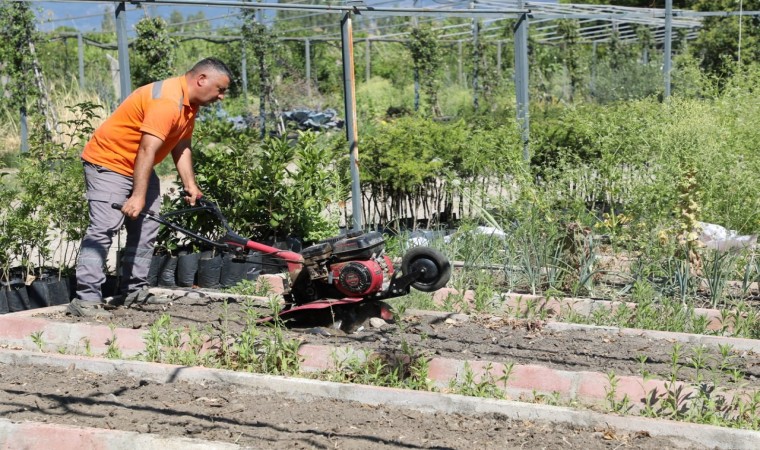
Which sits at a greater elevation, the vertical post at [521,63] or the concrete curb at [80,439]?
the vertical post at [521,63]

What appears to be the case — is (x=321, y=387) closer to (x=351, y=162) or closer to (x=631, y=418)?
(x=631, y=418)

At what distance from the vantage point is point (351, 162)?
7.99 m

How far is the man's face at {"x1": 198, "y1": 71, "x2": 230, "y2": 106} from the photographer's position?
19.7 ft

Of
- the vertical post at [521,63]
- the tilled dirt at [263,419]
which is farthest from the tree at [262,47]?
the tilled dirt at [263,419]

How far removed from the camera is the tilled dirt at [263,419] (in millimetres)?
4023

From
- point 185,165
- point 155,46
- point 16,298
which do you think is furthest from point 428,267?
point 155,46

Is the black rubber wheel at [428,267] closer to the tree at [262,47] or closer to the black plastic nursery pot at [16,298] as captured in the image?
the black plastic nursery pot at [16,298]

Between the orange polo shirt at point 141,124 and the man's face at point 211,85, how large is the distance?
0.38 ft

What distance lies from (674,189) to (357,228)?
2.58m

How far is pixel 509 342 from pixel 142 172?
247 centimetres

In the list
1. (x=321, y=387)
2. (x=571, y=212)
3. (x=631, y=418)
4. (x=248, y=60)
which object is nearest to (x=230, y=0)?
(x=571, y=212)

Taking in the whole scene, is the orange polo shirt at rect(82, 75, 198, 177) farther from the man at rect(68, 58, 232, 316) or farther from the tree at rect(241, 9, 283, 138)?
the tree at rect(241, 9, 283, 138)

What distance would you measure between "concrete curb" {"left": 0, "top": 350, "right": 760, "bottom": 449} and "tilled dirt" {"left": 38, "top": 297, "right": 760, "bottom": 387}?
501 mm

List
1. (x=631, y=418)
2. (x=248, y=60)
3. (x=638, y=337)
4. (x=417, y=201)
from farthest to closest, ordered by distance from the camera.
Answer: (x=248, y=60), (x=417, y=201), (x=638, y=337), (x=631, y=418)
